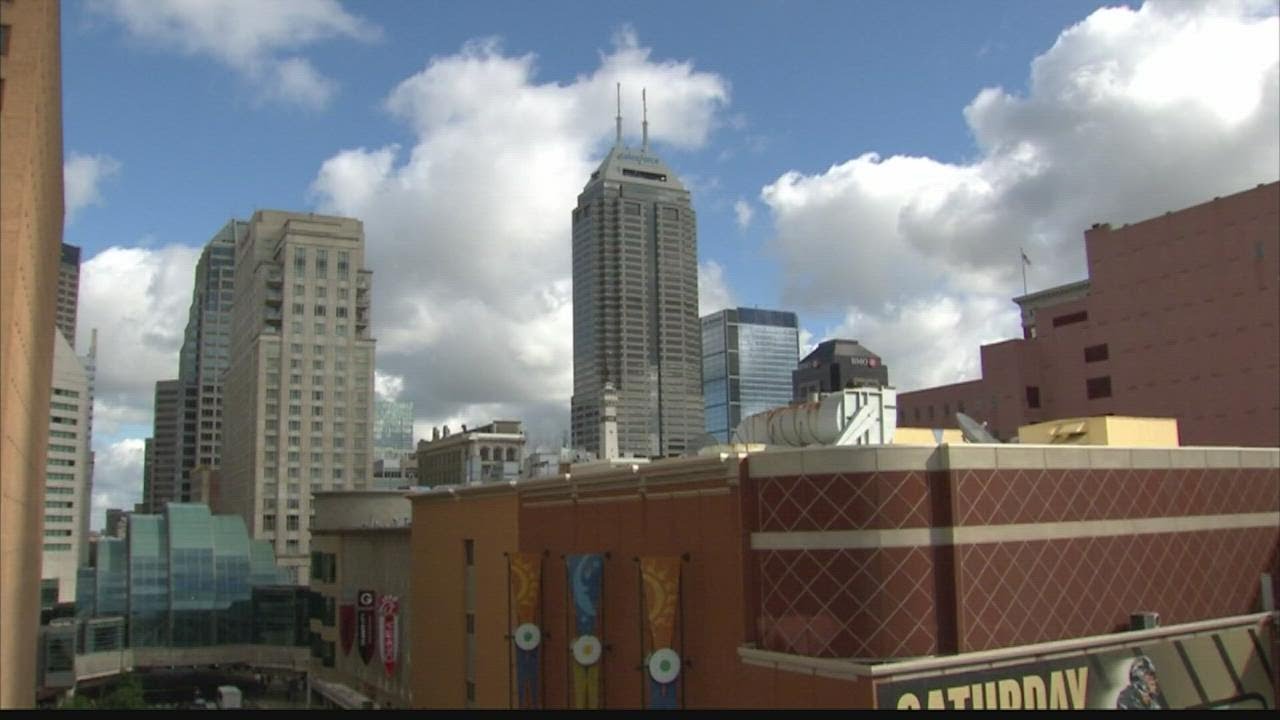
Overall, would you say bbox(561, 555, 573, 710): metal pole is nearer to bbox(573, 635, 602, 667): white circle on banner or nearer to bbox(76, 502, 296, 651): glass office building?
bbox(573, 635, 602, 667): white circle on banner

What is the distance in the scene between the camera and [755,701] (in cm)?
3133

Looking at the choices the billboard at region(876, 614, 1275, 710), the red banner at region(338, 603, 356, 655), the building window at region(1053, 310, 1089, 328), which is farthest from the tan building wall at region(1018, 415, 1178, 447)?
the red banner at region(338, 603, 356, 655)

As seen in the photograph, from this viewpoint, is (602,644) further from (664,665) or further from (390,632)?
(390,632)

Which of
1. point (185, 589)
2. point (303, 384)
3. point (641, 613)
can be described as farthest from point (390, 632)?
point (303, 384)

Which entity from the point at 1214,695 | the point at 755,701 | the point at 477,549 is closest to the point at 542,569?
the point at 477,549

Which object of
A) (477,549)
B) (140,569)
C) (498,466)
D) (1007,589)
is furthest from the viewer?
(498,466)

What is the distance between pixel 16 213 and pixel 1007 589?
27.5 meters

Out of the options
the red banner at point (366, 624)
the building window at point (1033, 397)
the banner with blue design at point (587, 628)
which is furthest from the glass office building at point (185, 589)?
the banner with blue design at point (587, 628)

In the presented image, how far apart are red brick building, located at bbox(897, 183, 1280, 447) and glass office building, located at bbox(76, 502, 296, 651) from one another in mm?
93357

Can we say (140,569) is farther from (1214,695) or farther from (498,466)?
(1214,695)

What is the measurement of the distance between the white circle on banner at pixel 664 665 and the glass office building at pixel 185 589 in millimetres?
101246

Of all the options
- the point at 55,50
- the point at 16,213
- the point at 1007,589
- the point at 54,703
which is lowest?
the point at 54,703

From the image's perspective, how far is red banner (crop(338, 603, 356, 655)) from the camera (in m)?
78.8

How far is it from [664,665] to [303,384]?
150m
